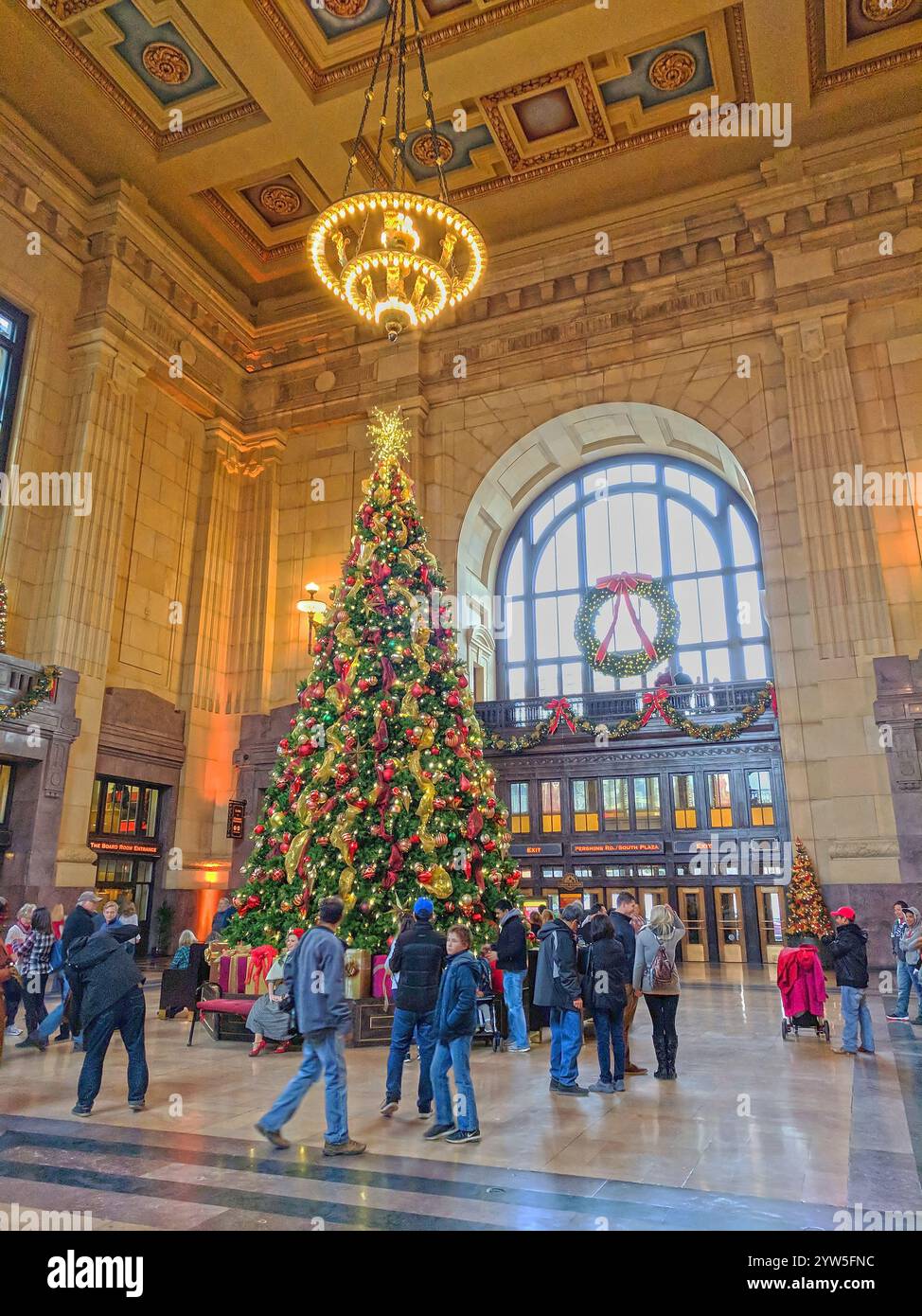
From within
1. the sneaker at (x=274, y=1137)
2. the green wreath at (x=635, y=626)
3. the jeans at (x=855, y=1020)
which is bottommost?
the sneaker at (x=274, y=1137)

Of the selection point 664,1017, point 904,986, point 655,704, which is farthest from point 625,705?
point 664,1017

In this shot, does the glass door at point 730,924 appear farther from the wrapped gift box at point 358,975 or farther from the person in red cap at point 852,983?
the wrapped gift box at point 358,975

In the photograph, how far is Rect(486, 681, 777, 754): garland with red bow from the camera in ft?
49.9

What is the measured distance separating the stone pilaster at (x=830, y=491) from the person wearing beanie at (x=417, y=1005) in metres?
10.6

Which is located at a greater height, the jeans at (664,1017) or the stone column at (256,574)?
the stone column at (256,574)

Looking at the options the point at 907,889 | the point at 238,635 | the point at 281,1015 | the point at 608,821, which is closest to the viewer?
the point at 281,1015

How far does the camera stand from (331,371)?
1936 cm

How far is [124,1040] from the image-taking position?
5.59 meters

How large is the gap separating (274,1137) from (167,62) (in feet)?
55.3

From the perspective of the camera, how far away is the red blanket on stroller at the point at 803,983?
791 cm

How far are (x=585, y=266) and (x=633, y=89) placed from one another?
3.13 meters

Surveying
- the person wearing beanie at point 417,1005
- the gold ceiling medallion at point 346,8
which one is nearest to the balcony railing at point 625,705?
the person wearing beanie at point 417,1005

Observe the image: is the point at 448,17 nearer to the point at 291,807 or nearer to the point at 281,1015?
the point at 291,807

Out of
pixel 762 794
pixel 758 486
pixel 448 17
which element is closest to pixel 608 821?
pixel 762 794
